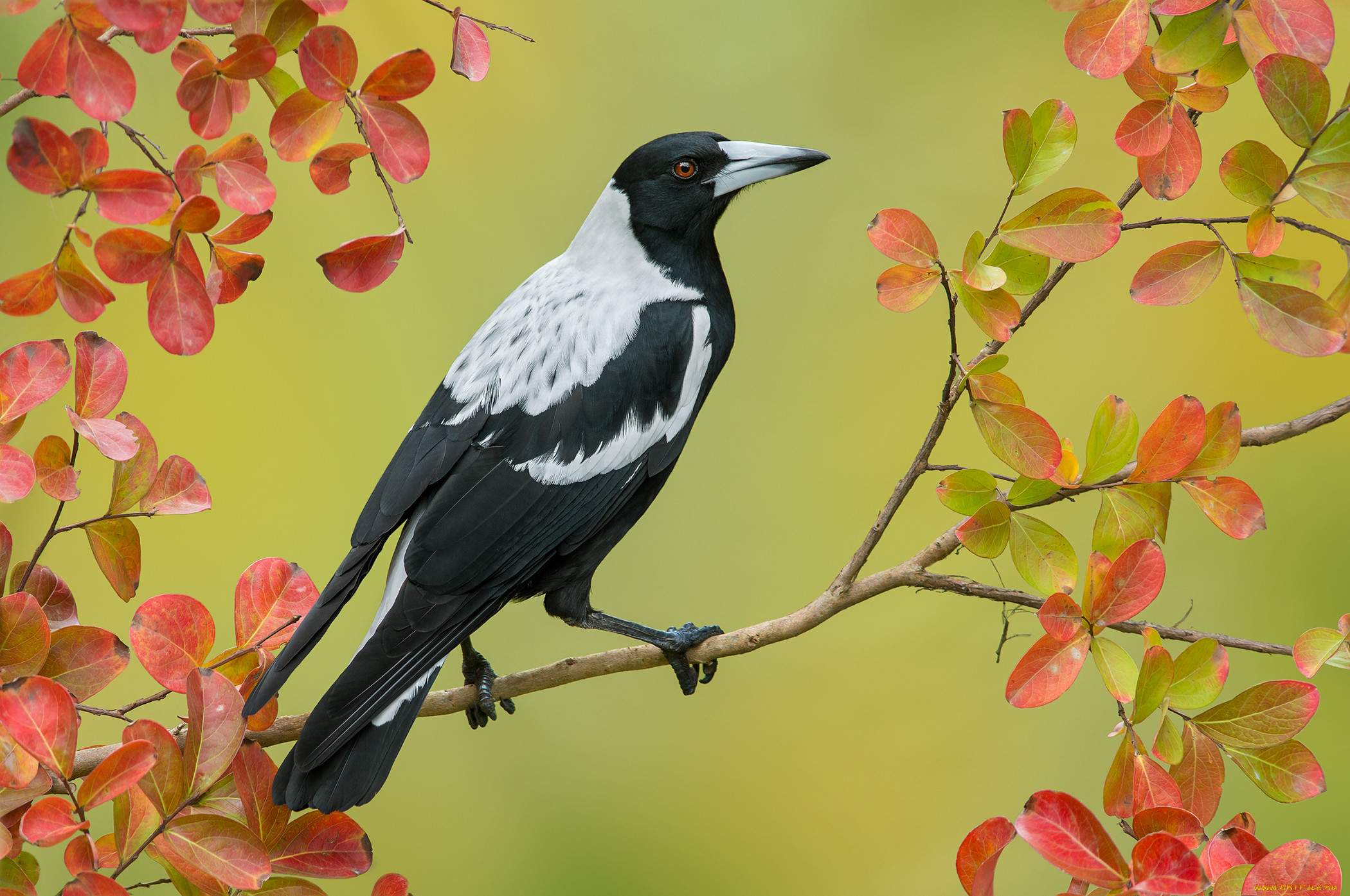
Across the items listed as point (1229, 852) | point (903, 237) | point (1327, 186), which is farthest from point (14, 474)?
point (1327, 186)

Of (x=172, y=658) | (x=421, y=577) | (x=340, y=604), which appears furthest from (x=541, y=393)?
(x=172, y=658)

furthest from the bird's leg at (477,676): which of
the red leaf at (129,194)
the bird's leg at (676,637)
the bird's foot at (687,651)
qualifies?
the red leaf at (129,194)

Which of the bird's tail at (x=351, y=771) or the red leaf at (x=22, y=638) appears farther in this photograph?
the bird's tail at (x=351, y=771)

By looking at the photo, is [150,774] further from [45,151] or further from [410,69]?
[410,69]

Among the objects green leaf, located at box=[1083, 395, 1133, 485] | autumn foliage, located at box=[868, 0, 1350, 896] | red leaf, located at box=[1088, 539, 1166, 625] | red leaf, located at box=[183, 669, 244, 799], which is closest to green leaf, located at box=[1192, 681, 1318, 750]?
autumn foliage, located at box=[868, 0, 1350, 896]

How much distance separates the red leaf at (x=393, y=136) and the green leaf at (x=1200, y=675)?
75 centimetres

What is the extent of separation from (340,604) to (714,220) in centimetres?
88

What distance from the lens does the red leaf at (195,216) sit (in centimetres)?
79

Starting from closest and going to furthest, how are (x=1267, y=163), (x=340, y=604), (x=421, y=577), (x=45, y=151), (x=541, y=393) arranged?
(x=45, y=151)
(x=1267, y=163)
(x=340, y=604)
(x=421, y=577)
(x=541, y=393)

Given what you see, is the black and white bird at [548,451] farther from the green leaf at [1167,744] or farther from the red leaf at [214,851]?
the green leaf at [1167,744]

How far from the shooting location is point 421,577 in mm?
1258

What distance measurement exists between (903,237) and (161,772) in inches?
30.0

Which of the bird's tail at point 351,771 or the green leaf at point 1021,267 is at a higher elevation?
the green leaf at point 1021,267

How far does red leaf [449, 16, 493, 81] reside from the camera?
0.90 m
